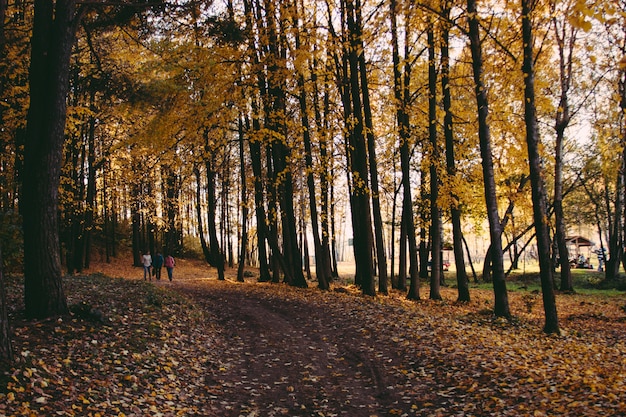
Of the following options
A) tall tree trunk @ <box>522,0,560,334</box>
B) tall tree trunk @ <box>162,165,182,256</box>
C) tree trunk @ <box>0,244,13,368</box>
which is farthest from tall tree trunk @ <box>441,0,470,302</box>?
tall tree trunk @ <box>162,165,182,256</box>

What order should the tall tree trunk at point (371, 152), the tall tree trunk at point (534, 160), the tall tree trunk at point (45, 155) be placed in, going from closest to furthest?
the tall tree trunk at point (45, 155), the tall tree trunk at point (534, 160), the tall tree trunk at point (371, 152)

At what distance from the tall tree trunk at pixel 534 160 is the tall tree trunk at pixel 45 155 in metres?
9.72

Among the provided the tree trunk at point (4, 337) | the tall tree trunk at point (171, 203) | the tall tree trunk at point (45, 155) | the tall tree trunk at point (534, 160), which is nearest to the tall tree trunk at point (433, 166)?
the tall tree trunk at point (534, 160)

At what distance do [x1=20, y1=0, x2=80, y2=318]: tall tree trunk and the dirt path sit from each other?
3.58 metres

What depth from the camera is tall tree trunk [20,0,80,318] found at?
8258 millimetres

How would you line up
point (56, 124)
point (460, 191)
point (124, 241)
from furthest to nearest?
point (124, 241) → point (460, 191) → point (56, 124)

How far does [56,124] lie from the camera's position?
8492 millimetres

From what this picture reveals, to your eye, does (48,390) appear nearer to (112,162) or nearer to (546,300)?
(546,300)

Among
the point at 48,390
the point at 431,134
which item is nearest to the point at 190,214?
the point at 431,134

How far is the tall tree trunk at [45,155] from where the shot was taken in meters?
8.26

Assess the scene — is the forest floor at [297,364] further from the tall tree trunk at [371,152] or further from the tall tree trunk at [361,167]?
the tall tree trunk at [371,152]

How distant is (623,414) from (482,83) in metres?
8.77

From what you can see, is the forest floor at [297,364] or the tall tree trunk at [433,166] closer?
the forest floor at [297,364]

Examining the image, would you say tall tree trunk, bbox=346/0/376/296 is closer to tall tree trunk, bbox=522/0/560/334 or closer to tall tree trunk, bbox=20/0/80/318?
tall tree trunk, bbox=522/0/560/334
